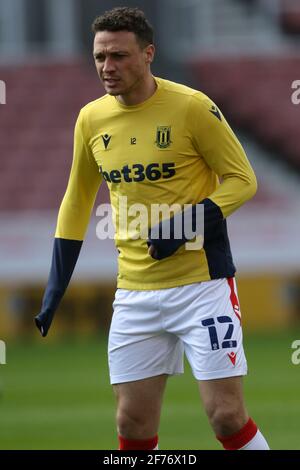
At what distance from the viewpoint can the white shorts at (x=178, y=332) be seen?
593cm

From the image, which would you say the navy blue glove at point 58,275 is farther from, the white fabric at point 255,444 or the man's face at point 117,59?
the white fabric at point 255,444

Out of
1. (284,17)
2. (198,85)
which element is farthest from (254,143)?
(284,17)

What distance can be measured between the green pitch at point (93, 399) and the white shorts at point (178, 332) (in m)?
2.33

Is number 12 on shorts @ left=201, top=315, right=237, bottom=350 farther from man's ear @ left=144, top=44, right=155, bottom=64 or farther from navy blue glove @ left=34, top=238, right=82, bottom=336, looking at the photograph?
man's ear @ left=144, top=44, right=155, bottom=64

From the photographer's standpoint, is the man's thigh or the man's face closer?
the man's face

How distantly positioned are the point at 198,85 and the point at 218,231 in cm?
1444

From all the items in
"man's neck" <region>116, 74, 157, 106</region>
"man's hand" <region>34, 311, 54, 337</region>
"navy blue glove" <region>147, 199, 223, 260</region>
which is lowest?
"man's hand" <region>34, 311, 54, 337</region>

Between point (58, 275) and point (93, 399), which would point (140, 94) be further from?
point (93, 399)

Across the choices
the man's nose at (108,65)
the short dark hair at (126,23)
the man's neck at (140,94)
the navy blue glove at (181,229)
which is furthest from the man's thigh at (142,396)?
the short dark hair at (126,23)

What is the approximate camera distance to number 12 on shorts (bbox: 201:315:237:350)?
5.93 meters

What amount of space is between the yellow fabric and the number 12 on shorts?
0.22 meters

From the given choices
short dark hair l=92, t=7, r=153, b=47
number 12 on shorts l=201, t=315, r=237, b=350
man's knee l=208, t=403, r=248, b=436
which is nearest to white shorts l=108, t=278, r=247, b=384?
number 12 on shorts l=201, t=315, r=237, b=350

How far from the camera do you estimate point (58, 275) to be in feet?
21.0
